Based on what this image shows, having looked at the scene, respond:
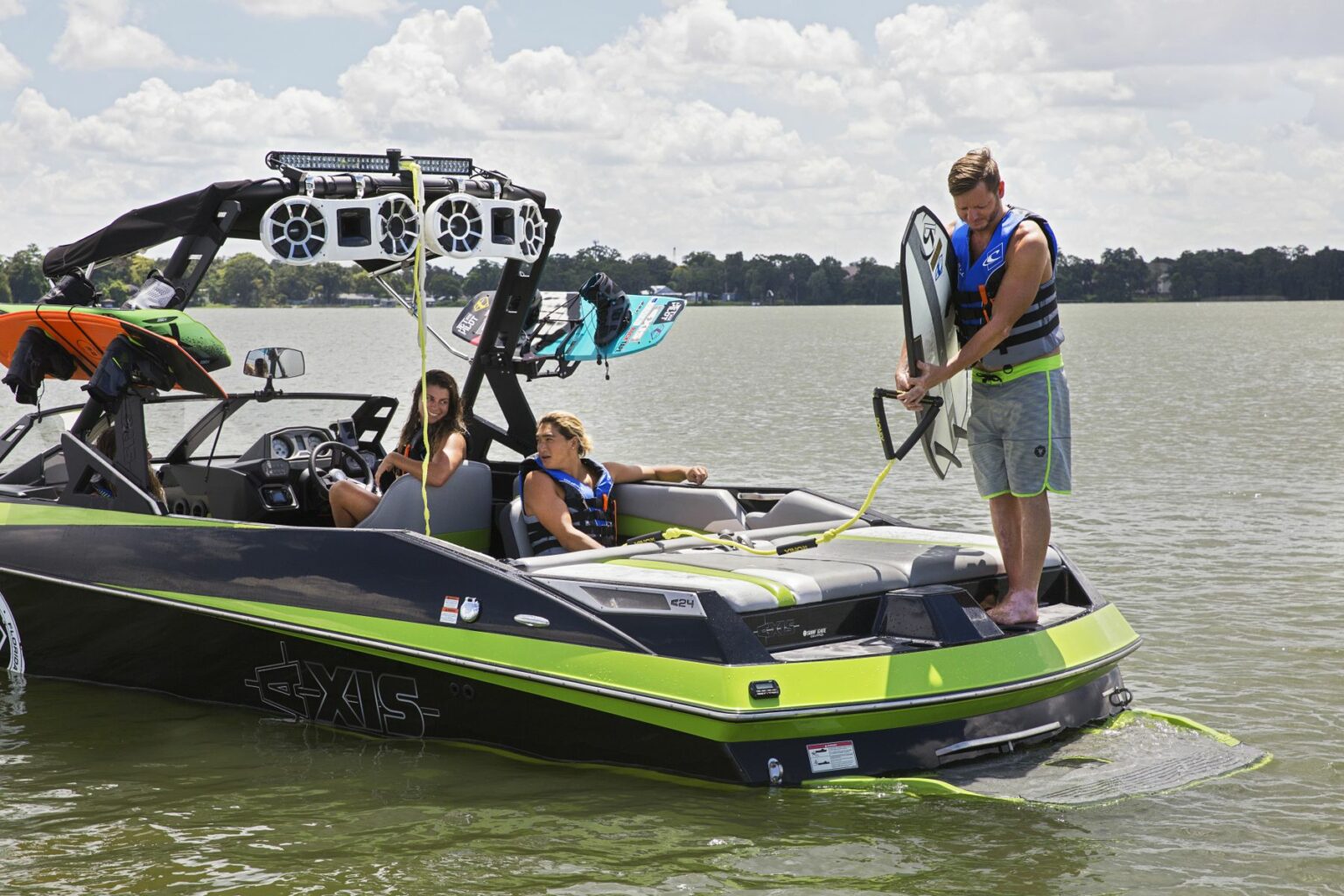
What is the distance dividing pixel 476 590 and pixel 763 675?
117 cm

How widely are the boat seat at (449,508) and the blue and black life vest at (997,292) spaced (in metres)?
2.29

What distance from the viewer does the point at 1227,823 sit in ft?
17.8

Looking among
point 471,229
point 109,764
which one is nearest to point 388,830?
point 109,764

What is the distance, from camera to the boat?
5395 mm

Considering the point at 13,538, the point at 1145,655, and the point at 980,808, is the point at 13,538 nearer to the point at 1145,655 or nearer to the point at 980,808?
the point at 980,808

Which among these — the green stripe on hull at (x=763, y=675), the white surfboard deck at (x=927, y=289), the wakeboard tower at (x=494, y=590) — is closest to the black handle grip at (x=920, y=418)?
the wakeboard tower at (x=494, y=590)

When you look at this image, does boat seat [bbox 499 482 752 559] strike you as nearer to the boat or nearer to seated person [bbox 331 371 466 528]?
the boat

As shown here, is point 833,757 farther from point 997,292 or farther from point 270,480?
point 270,480

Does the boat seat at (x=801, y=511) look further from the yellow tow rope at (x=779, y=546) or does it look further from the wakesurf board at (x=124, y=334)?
the wakesurf board at (x=124, y=334)

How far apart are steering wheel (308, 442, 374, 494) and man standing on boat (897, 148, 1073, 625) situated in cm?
295

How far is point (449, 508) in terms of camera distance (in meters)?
6.76

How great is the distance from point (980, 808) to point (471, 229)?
313 cm

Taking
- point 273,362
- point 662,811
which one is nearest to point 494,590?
point 662,811

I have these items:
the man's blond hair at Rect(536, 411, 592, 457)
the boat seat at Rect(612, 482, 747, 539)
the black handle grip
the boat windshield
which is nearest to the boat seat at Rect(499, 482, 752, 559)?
the boat seat at Rect(612, 482, 747, 539)
